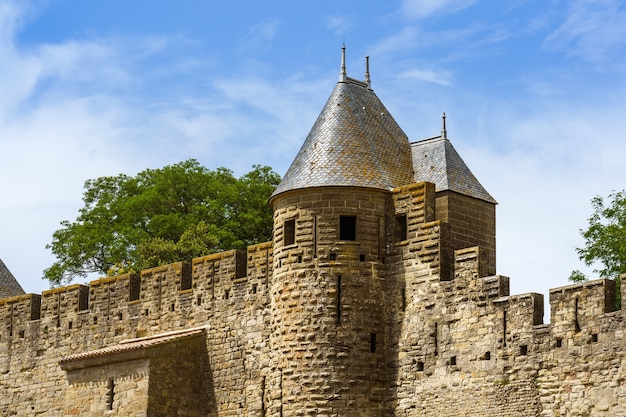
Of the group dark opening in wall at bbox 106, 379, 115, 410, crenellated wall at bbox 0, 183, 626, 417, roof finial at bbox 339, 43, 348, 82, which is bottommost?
dark opening in wall at bbox 106, 379, 115, 410

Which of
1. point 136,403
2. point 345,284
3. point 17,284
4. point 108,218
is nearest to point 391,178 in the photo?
point 345,284

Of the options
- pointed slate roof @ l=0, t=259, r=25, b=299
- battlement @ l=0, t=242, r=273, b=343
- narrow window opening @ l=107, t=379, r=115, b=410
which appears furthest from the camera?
pointed slate roof @ l=0, t=259, r=25, b=299

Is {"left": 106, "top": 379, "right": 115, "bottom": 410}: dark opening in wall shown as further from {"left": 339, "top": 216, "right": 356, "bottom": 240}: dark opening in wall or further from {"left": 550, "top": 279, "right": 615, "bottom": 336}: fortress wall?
{"left": 550, "top": 279, "right": 615, "bottom": 336}: fortress wall

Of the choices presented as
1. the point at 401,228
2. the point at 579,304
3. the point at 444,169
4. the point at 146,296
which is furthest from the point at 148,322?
the point at 579,304

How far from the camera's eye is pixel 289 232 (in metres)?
30.9

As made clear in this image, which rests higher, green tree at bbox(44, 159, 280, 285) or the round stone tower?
green tree at bbox(44, 159, 280, 285)

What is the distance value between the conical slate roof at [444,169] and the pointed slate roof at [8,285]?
1678cm

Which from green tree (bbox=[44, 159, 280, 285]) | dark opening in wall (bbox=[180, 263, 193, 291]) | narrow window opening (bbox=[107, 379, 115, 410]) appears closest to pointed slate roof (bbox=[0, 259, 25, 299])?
green tree (bbox=[44, 159, 280, 285])

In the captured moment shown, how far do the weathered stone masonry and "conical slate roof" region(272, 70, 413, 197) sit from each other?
0.04 metres

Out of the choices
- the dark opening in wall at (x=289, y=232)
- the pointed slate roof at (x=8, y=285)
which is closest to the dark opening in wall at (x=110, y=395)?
the dark opening in wall at (x=289, y=232)

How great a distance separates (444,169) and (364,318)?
12.6 ft

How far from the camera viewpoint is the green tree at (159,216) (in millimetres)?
48500

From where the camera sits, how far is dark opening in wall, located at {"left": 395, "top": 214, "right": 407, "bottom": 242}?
30.4 m

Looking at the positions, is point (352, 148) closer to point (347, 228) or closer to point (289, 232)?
point (347, 228)
